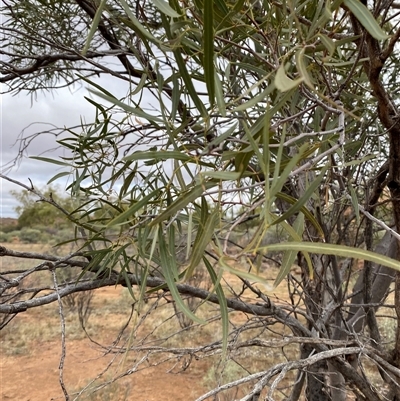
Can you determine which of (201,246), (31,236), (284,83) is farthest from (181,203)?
(31,236)

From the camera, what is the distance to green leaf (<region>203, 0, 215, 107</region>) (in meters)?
0.30

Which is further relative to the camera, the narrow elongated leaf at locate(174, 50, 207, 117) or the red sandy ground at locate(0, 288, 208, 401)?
A: the red sandy ground at locate(0, 288, 208, 401)

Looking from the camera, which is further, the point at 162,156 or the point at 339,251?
the point at 162,156

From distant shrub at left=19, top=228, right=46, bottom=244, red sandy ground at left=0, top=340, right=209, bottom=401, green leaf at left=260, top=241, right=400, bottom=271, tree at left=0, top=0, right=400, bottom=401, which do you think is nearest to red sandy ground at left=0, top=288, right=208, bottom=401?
red sandy ground at left=0, top=340, right=209, bottom=401

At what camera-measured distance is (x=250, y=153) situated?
339mm

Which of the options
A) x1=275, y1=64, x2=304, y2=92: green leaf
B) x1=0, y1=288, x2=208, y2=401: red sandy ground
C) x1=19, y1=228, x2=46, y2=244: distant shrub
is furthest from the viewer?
x1=19, y1=228, x2=46, y2=244: distant shrub

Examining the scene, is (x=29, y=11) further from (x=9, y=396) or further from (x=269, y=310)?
(x=9, y=396)

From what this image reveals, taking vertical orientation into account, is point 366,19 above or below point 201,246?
above

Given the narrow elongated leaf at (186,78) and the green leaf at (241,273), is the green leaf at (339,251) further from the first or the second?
the narrow elongated leaf at (186,78)

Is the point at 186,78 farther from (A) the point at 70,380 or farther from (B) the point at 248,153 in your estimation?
(A) the point at 70,380

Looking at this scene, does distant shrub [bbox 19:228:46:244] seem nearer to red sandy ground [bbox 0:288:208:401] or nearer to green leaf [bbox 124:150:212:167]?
red sandy ground [bbox 0:288:208:401]

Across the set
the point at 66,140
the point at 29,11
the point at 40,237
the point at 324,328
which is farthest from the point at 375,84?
the point at 40,237

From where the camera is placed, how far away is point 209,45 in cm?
33

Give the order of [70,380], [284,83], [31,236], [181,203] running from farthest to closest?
[31,236], [70,380], [181,203], [284,83]
